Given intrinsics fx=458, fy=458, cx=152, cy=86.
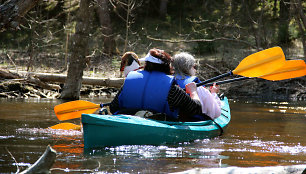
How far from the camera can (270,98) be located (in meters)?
12.6

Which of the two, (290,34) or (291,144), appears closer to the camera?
(291,144)

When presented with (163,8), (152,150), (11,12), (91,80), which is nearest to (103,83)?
(91,80)

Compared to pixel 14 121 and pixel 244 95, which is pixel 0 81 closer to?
pixel 14 121

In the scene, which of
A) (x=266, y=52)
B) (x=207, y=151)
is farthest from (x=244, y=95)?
(x=207, y=151)

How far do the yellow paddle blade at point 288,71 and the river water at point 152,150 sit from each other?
2.52 feet

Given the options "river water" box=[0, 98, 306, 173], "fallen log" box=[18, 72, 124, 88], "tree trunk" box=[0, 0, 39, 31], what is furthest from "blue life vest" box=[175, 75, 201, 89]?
"fallen log" box=[18, 72, 124, 88]

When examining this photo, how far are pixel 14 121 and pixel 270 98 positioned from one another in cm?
800

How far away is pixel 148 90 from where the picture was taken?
15.6ft

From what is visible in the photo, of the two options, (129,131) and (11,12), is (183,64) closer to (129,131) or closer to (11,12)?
(129,131)

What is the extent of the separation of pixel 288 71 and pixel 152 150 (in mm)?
2657

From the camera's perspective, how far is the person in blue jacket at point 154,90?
4.74 meters

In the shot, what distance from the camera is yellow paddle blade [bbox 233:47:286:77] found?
6.00 m

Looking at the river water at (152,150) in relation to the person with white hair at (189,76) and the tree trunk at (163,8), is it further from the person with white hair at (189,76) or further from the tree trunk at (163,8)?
the tree trunk at (163,8)

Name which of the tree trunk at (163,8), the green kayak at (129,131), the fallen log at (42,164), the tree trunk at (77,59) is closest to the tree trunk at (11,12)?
Answer: the green kayak at (129,131)
